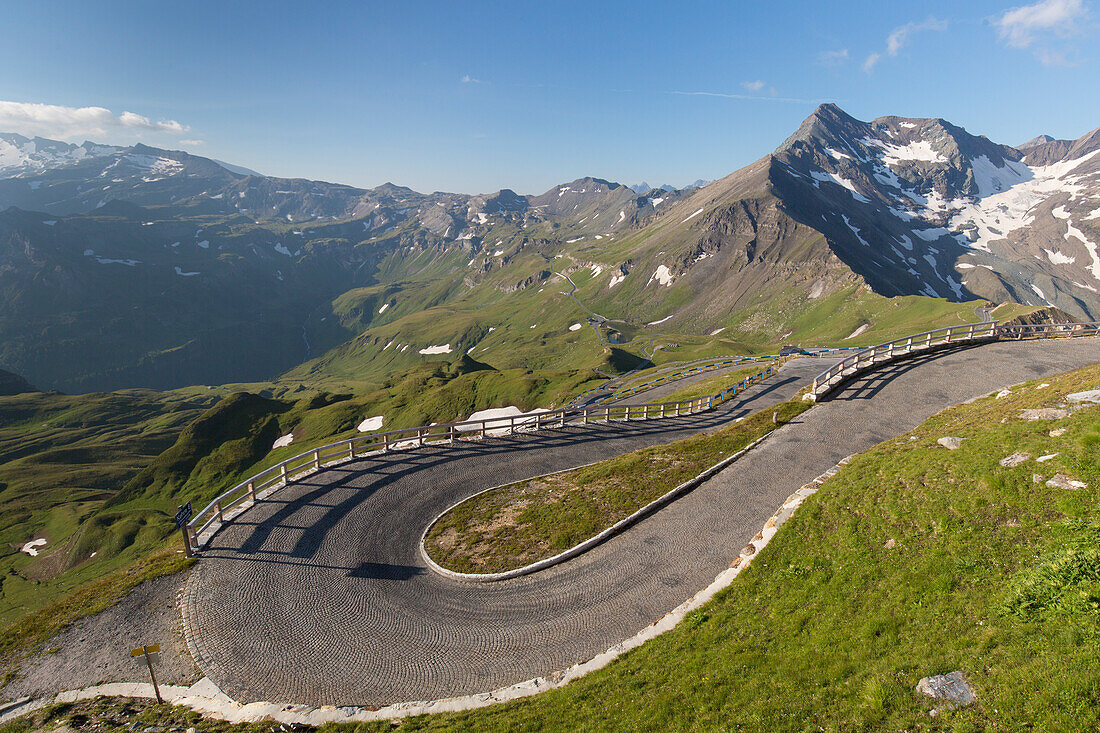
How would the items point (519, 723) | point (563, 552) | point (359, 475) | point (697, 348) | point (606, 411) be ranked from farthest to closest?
1. point (697, 348)
2. point (606, 411)
3. point (359, 475)
4. point (563, 552)
5. point (519, 723)

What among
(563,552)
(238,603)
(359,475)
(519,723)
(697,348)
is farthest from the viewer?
(697,348)

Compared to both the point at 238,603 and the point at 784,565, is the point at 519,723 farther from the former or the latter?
the point at 238,603

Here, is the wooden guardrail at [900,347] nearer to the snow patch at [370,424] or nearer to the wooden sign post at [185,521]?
the wooden sign post at [185,521]

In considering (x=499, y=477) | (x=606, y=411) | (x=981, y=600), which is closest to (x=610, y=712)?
(x=981, y=600)

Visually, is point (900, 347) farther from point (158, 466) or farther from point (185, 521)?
point (158, 466)

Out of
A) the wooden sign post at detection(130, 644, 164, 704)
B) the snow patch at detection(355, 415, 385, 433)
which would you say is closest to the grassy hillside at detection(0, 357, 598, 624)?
the snow patch at detection(355, 415, 385, 433)

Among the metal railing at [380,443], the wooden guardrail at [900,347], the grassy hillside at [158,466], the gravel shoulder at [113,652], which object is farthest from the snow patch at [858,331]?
the gravel shoulder at [113,652]
